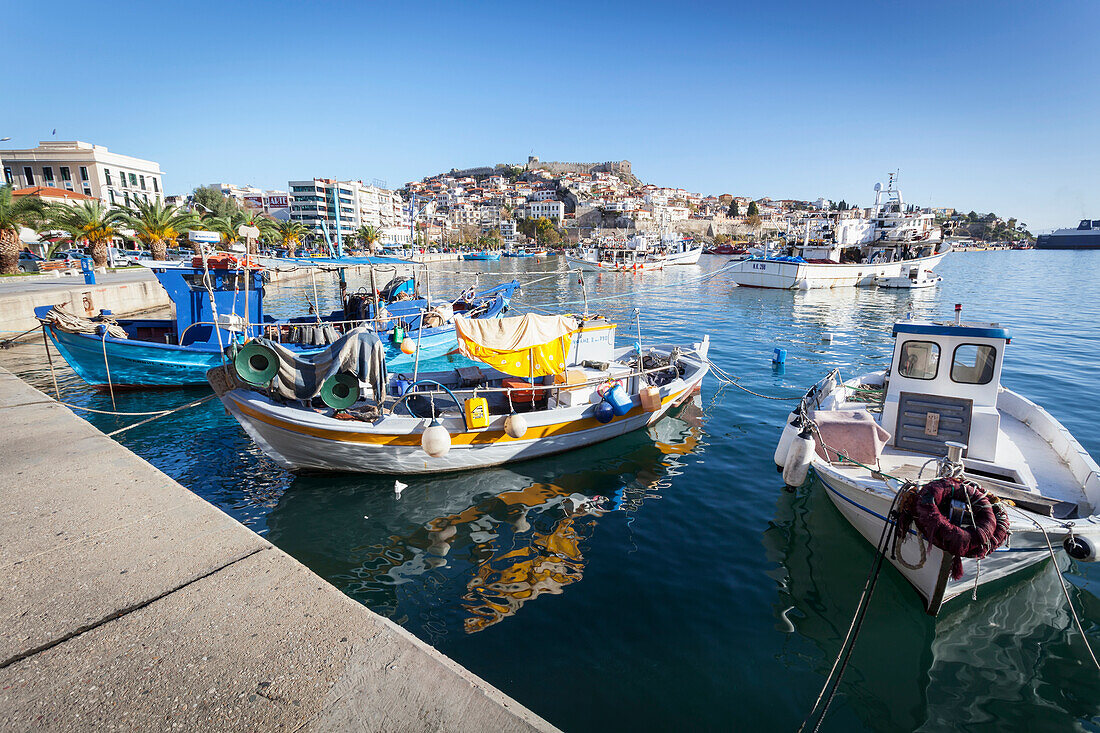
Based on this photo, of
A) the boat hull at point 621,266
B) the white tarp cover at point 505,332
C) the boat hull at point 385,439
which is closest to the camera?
the boat hull at point 385,439

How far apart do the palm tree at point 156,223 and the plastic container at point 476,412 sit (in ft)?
121

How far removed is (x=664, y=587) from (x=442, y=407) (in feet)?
18.1

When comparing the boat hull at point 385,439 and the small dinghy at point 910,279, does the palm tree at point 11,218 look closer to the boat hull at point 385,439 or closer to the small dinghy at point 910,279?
the boat hull at point 385,439

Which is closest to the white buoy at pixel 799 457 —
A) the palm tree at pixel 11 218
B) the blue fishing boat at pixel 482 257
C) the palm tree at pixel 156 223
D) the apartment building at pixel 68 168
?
the palm tree at pixel 11 218

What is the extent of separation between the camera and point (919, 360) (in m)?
7.71

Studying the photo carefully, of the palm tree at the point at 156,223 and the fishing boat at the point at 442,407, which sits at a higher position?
the palm tree at the point at 156,223

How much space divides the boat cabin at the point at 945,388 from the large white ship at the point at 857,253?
123ft

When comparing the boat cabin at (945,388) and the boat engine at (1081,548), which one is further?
the boat cabin at (945,388)

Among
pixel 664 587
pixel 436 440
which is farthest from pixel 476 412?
pixel 664 587

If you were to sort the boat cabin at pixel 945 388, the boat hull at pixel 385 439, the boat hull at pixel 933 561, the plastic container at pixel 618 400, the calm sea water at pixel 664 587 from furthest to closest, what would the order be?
the plastic container at pixel 618 400, the boat hull at pixel 385 439, the boat cabin at pixel 945 388, the boat hull at pixel 933 561, the calm sea water at pixel 664 587

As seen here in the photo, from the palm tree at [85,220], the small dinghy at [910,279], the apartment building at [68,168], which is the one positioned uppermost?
the apartment building at [68,168]

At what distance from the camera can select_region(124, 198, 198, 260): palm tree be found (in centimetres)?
3381

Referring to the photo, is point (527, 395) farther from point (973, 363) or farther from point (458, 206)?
A: point (458, 206)

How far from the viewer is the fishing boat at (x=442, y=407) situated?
28.4ft
